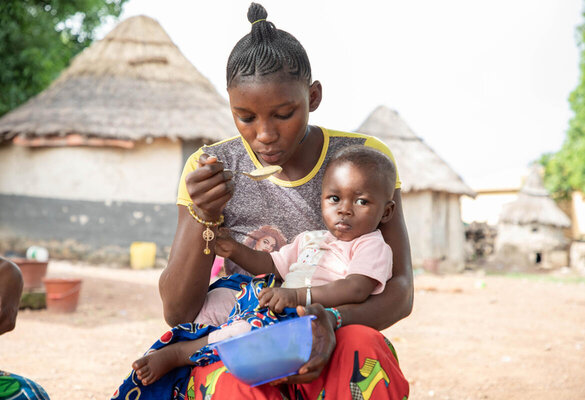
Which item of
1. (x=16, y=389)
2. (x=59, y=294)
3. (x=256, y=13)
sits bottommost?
(x=59, y=294)

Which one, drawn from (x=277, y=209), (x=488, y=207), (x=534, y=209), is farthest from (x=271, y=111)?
(x=488, y=207)

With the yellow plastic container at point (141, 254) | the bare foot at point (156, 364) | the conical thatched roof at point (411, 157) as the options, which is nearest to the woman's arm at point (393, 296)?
the bare foot at point (156, 364)

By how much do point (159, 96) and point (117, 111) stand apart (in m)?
1.09

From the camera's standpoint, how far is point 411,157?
14.0m

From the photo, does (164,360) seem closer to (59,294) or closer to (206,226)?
(206,226)

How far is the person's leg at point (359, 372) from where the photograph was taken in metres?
1.47

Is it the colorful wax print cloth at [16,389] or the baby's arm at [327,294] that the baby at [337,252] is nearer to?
the baby's arm at [327,294]

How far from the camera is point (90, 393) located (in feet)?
10.6

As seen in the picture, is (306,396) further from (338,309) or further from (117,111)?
(117,111)

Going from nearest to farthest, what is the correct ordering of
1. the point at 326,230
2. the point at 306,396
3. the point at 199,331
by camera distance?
the point at 306,396, the point at 199,331, the point at 326,230

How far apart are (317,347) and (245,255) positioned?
571 millimetres

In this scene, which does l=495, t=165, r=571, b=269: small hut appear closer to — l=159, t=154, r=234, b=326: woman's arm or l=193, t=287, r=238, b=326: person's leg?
l=193, t=287, r=238, b=326: person's leg

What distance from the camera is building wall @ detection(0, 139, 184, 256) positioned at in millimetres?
10945

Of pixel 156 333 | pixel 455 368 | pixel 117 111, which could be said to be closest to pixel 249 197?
pixel 455 368
